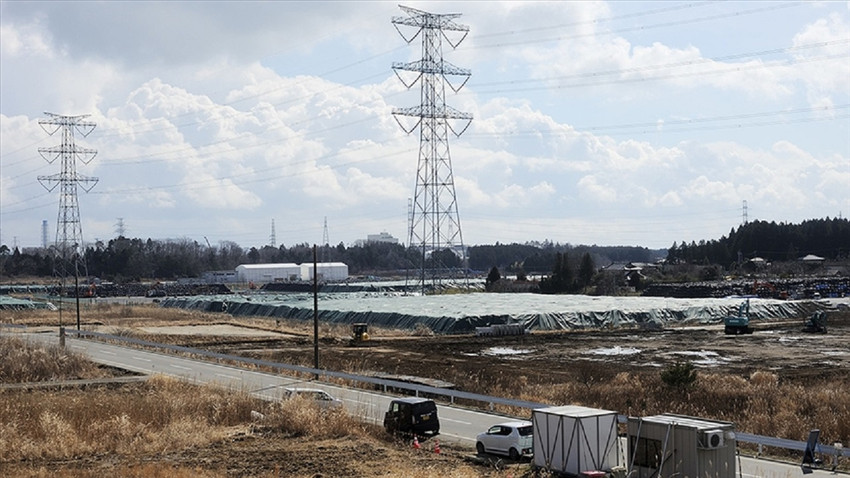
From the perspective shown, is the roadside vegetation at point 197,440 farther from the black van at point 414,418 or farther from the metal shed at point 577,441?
the metal shed at point 577,441

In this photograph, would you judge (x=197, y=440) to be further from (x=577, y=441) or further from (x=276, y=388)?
(x=577, y=441)

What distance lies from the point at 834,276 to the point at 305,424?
5252 inches

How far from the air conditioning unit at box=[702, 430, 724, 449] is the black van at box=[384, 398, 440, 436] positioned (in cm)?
1071

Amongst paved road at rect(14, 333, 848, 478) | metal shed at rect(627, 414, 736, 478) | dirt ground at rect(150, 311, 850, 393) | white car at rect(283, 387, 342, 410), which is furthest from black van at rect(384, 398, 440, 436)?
dirt ground at rect(150, 311, 850, 393)

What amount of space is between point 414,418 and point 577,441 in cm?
732

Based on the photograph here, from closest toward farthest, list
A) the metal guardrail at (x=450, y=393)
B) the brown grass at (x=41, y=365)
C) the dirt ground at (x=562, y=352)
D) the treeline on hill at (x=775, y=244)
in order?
the metal guardrail at (x=450, y=393), the brown grass at (x=41, y=365), the dirt ground at (x=562, y=352), the treeline on hill at (x=775, y=244)

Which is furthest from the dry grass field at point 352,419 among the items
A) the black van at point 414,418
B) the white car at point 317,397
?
the white car at point 317,397

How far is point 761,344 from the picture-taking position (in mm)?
63438

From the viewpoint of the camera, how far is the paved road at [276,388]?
24.0 meters

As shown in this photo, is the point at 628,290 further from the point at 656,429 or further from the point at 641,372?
the point at 656,429

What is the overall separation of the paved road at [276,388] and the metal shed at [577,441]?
3.37 m

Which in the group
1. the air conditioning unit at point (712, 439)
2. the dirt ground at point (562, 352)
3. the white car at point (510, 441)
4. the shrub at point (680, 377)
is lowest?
the dirt ground at point (562, 352)

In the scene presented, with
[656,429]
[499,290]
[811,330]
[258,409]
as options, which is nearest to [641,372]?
[258,409]

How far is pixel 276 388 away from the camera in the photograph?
40219mm
